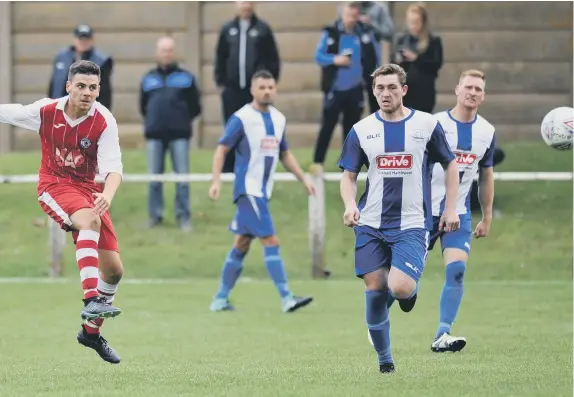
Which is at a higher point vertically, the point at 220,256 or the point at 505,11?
the point at 505,11

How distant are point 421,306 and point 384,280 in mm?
4873

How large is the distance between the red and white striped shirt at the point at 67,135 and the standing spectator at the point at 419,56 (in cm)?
720

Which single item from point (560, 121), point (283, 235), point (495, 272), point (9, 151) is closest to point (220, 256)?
point (283, 235)

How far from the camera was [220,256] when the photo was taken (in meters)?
16.5

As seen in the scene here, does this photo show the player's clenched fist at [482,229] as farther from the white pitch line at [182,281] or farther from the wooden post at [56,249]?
the wooden post at [56,249]

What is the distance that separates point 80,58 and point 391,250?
8783 mm

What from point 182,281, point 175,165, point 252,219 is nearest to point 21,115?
point 252,219

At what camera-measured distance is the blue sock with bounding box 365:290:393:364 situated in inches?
339

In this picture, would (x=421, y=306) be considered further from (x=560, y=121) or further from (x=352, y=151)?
(x=352, y=151)

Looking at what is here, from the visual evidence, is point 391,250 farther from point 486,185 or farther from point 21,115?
point 21,115

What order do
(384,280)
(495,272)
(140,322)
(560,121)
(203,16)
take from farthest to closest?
(203,16) → (495,272) → (140,322) → (560,121) → (384,280)

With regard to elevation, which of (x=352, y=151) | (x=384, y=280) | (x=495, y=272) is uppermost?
(x=352, y=151)

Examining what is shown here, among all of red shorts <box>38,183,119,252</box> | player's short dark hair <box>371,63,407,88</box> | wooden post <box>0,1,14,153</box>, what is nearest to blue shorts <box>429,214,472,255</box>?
player's short dark hair <box>371,63,407,88</box>

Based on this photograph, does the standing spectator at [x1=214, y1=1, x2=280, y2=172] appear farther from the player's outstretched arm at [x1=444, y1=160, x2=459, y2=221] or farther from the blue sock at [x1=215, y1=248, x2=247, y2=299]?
the player's outstretched arm at [x1=444, y1=160, x2=459, y2=221]
